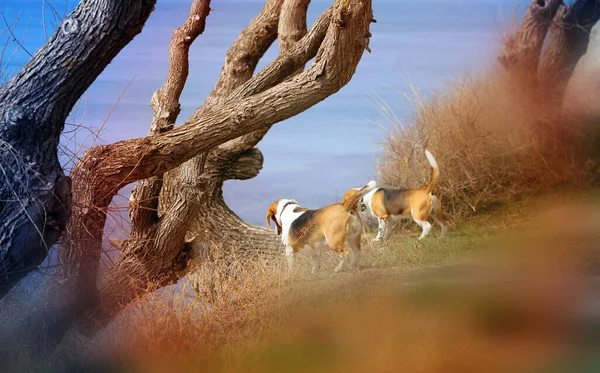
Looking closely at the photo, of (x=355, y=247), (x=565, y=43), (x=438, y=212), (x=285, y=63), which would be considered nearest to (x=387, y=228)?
(x=438, y=212)

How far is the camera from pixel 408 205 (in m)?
9.05

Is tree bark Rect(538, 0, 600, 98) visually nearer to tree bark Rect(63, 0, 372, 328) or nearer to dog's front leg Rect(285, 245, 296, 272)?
dog's front leg Rect(285, 245, 296, 272)

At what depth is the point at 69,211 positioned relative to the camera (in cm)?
486

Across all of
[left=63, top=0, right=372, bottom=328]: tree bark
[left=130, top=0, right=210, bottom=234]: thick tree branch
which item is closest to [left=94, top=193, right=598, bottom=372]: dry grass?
[left=63, top=0, right=372, bottom=328]: tree bark

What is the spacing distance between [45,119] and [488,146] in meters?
8.07

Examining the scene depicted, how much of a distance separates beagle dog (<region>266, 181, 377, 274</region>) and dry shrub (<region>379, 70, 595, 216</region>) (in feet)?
12.8

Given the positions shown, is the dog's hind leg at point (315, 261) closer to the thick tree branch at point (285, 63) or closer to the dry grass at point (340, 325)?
the dry grass at point (340, 325)

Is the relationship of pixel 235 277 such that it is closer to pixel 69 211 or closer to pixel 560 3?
pixel 69 211

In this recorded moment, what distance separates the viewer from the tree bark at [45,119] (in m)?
4.61

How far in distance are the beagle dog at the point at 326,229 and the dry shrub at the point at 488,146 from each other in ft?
12.8

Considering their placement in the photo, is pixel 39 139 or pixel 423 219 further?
Result: pixel 423 219

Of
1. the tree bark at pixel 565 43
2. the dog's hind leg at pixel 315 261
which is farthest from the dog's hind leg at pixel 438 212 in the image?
the tree bark at pixel 565 43

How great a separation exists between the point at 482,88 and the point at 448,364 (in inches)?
296

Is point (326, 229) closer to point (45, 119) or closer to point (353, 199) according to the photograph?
point (353, 199)
